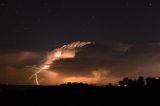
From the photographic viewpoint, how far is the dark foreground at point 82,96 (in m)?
63.4

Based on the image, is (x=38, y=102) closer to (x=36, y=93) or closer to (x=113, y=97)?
(x=36, y=93)

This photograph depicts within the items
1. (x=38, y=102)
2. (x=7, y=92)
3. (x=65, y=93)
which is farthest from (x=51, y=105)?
(x=7, y=92)

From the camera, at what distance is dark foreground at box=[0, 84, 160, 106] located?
63406 millimetres

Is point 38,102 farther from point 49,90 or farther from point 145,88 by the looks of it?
point 145,88

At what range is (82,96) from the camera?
66750 millimetres

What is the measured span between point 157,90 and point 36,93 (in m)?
18.9

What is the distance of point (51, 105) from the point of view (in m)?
62.0

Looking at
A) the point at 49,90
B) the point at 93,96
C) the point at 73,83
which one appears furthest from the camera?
the point at 73,83

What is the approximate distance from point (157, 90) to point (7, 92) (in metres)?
24.3

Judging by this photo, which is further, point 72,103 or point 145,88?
point 145,88

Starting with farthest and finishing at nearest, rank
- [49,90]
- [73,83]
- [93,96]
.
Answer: [73,83] < [49,90] < [93,96]

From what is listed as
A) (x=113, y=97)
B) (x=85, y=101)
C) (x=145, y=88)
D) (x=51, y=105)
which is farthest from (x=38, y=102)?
(x=145, y=88)

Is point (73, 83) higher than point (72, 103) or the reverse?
higher

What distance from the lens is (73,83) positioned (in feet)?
257
